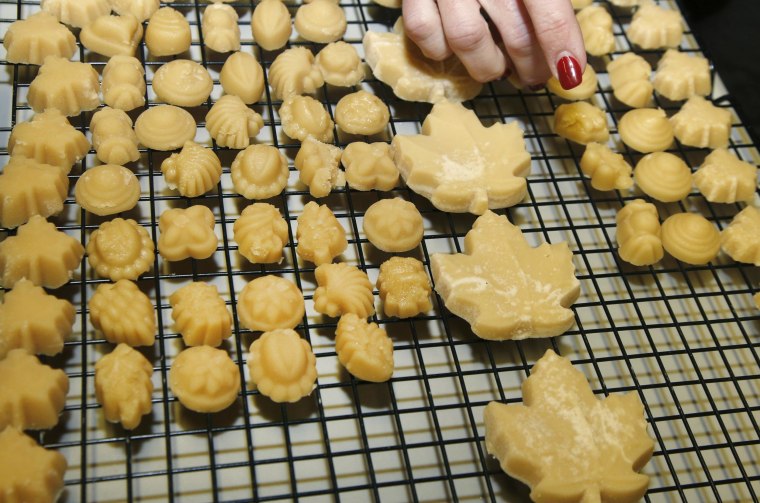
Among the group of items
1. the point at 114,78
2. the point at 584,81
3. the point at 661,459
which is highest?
the point at 114,78

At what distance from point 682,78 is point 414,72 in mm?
568

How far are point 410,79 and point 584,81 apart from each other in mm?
360

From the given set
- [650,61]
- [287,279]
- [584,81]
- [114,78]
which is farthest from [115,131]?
[650,61]

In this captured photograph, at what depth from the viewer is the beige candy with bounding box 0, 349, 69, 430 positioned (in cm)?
106

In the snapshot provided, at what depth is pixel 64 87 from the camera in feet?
4.50

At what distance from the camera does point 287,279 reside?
129 cm

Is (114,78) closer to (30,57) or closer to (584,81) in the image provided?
(30,57)

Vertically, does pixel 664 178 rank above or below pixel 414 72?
below

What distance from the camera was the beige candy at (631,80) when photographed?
161cm

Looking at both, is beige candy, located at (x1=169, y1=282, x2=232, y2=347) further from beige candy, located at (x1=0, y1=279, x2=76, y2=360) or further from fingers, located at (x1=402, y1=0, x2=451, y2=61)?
fingers, located at (x1=402, y1=0, x2=451, y2=61)

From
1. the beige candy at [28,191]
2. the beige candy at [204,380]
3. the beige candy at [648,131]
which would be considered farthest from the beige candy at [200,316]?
the beige candy at [648,131]

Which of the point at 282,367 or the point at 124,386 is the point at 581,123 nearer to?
the point at 282,367

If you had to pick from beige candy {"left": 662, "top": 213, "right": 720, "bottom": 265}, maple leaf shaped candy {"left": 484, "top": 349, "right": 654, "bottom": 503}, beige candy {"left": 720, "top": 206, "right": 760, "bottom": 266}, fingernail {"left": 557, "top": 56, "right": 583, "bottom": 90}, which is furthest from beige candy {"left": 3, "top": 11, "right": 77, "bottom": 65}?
beige candy {"left": 720, "top": 206, "right": 760, "bottom": 266}

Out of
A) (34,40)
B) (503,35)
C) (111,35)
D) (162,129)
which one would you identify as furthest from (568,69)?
(34,40)
